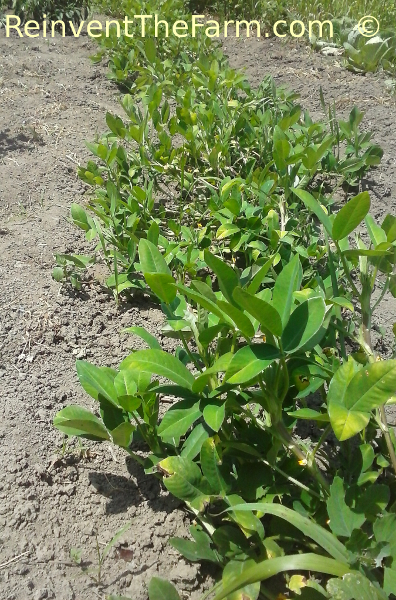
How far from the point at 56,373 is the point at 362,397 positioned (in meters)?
1.06

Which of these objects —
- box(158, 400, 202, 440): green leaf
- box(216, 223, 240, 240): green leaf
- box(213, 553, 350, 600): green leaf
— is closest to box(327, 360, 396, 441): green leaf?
box(213, 553, 350, 600): green leaf

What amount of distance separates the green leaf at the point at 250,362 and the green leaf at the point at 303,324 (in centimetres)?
3

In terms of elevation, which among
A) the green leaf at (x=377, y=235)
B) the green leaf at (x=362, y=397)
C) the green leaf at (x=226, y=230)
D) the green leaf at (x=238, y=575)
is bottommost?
the green leaf at (x=238, y=575)

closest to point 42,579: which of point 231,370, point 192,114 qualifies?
point 231,370

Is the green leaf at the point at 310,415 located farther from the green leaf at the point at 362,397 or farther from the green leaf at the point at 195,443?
the green leaf at the point at 195,443

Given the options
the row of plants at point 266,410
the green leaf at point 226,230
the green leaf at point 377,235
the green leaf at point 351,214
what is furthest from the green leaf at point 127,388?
the green leaf at point 226,230


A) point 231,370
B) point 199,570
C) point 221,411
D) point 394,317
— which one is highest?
point 231,370

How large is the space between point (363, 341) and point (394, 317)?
85cm

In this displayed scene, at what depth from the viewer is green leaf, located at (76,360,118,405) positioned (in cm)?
142

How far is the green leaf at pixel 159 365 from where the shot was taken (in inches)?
49.4

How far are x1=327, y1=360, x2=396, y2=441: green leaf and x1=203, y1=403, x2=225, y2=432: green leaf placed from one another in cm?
24

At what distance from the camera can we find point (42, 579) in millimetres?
1305

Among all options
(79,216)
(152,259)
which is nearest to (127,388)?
(152,259)

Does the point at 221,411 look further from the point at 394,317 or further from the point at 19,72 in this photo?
the point at 19,72
